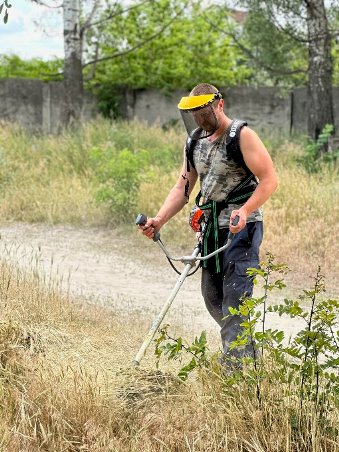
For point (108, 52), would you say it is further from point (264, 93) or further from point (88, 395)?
point (88, 395)

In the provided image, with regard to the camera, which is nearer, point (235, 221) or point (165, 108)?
point (235, 221)

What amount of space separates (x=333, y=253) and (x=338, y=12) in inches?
305

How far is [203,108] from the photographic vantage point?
478 centimetres

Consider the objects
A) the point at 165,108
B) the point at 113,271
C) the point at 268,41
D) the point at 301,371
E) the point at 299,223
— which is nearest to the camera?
the point at 301,371

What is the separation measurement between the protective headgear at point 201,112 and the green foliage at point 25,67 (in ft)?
65.8

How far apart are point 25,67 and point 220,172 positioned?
2168 cm

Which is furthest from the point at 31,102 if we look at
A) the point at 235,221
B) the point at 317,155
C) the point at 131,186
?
the point at 235,221

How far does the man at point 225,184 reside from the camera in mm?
4797

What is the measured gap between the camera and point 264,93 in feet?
68.8

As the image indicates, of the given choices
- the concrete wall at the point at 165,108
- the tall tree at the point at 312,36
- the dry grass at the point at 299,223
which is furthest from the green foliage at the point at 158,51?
the dry grass at the point at 299,223

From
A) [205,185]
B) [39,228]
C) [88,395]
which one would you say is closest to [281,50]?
[39,228]

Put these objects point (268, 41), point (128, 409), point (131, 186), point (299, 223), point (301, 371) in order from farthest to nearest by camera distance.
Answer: point (268, 41), point (131, 186), point (299, 223), point (128, 409), point (301, 371)

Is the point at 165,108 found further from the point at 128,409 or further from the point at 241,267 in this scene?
the point at 128,409

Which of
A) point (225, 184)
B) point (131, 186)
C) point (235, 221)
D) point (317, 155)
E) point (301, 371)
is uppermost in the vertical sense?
point (225, 184)
